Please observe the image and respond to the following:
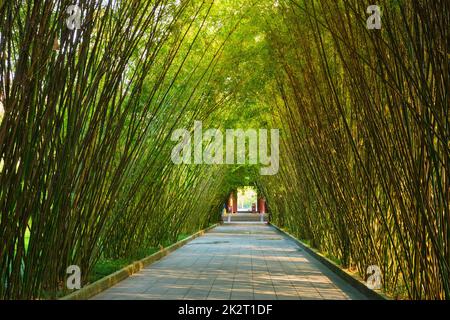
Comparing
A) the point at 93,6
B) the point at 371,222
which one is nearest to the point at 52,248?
the point at 93,6

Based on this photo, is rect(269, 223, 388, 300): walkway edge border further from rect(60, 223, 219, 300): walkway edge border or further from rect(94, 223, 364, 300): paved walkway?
rect(60, 223, 219, 300): walkway edge border

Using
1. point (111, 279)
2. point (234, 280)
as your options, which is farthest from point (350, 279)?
point (111, 279)

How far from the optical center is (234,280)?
638 cm

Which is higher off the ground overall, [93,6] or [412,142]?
[93,6]

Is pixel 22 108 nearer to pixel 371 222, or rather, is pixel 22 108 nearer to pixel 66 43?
pixel 66 43

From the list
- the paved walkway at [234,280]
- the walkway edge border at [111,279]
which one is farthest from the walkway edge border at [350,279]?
the walkway edge border at [111,279]

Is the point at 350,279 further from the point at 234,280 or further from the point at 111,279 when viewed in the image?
the point at 111,279

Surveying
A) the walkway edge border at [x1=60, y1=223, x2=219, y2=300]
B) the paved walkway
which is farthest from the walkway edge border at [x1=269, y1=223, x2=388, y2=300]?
the walkway edge border at [x1=60, y1=223, x2=219, y2=300]

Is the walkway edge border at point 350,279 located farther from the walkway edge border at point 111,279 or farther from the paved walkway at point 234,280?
the walkway edge border at point 111,279

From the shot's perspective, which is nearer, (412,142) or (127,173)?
(412,142)

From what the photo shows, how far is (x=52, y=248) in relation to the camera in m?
4.31

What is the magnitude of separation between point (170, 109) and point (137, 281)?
2257 mm

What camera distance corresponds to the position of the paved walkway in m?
5.30

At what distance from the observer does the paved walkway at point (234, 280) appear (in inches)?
209
